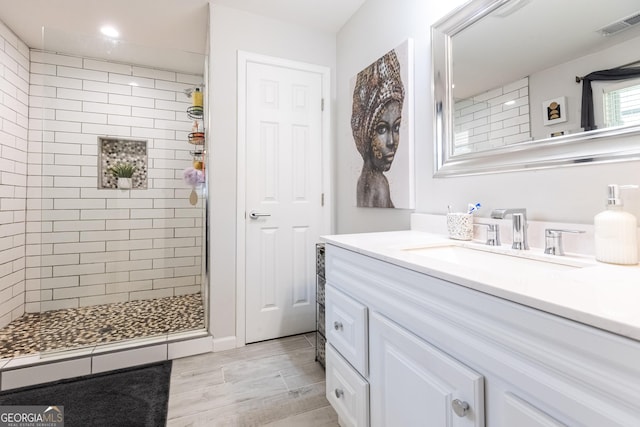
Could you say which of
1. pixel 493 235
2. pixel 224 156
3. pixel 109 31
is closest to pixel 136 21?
pixel 109 31

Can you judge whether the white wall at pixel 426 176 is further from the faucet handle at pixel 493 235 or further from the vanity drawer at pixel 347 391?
the vanity drawer at pixel 347 391

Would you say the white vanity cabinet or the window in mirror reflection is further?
the window in mirror reflection

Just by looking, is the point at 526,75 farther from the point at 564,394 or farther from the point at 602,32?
the point at 564,394

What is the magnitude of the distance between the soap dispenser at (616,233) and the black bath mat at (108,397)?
5.90 ft

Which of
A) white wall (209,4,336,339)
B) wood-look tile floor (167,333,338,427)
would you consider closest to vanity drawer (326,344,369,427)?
wood-look tile floor (167,333,338,427)

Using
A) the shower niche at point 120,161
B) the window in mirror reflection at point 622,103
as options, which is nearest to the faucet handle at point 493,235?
the window in mirror reflection at point 622,103

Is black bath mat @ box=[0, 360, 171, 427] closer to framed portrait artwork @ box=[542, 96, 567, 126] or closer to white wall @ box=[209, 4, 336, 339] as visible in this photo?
white wall @ box=[209, 4, 336, 339]

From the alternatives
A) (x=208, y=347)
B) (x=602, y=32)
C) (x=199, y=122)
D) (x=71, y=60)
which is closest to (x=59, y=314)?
(x=208, y=347)

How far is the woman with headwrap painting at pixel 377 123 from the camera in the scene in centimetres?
169

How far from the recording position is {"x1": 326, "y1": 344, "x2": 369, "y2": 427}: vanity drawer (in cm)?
103

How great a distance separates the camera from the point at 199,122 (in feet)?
8.08

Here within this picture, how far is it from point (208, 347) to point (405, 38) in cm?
229

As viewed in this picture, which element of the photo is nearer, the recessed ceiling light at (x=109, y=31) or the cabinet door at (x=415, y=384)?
the cabinet door at (x=415, y=384)

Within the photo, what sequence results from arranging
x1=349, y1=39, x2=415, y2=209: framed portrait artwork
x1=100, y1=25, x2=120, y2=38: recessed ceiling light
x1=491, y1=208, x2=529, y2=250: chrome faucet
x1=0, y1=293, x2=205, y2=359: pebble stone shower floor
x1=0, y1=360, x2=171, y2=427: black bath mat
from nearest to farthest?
x1=491, y1=208, x2=529, y2=250: chrome faucet < x1=0, y1=360, x2=171, y2=427: black bath mat < x1=349, y1=39, x2=415, y2=209: framed portrait artwork < x1=0, y1=293, x2=205, y2=359: pebble stone shower floor < x1=100, y1=25, x2=120, y2=38: recessed ceiling light
